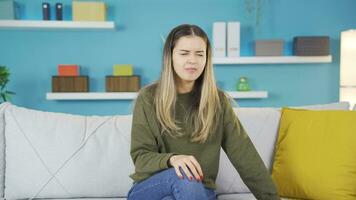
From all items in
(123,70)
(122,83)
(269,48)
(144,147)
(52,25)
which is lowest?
(144,147)

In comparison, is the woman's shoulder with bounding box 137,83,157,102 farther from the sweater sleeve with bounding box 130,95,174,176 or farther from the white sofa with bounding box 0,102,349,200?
the white sofa with bounding box 0,102,349,200

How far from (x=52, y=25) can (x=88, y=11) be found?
311mm

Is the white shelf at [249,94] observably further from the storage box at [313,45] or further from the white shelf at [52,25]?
the white shelf at [52,25]

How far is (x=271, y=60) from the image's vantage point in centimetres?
314

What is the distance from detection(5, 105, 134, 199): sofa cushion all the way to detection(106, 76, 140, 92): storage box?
1474 mm

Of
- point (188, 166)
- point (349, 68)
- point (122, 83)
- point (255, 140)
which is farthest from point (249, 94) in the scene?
point (188, 166)

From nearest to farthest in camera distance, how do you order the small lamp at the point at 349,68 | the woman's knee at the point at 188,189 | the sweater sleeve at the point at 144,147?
the woman's knee at the point at 188,189 < the sweater sleeve at the point at 144,147 < the small lamp at the point at 349,68

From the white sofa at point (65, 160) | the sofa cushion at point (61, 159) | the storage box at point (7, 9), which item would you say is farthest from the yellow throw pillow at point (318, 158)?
the storage box at point (7, 9)

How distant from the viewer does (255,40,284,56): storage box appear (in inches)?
123

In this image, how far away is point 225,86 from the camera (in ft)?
10.7

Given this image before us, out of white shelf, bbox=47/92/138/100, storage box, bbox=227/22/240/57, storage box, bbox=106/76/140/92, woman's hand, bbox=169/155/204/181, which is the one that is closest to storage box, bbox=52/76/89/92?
white shelf, bbox=47/92/138/100

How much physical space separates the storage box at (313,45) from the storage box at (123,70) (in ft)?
4.79

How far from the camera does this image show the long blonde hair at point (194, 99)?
1360mm

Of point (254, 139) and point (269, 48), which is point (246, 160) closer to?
point (254, 139)
